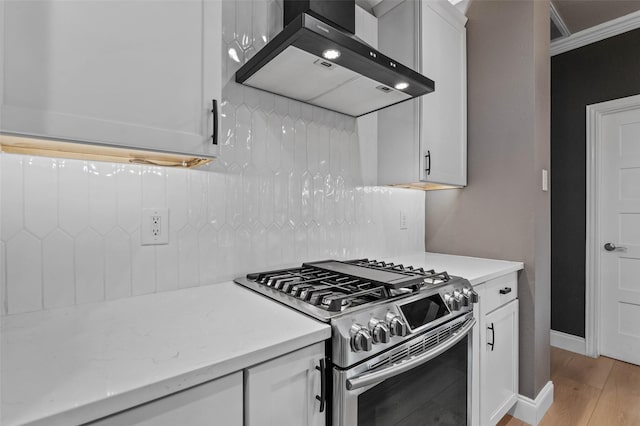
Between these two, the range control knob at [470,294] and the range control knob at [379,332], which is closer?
the range control knob at [379,332]

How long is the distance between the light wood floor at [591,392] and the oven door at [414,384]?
0.89 meters

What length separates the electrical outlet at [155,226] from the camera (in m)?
1.22

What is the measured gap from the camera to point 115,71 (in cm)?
89

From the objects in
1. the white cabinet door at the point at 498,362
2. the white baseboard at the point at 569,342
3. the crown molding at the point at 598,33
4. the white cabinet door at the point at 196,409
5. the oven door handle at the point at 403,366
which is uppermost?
the crown molding at the point at 598,33

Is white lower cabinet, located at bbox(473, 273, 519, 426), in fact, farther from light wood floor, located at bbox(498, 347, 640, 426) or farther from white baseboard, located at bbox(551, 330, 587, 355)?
white baseboard, located at bbox(551, 330, 587, 355)

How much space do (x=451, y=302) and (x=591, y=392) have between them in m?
1.88

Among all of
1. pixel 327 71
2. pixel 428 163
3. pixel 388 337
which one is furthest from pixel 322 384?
pixel 428 163

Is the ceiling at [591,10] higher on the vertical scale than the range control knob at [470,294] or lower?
higher

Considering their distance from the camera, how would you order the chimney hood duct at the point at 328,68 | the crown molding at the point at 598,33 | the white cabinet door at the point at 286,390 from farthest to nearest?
the crown molding at the point at 598,33
the chimney hood duct at the point at 328,68
the white cabinet door at the point at 286,390

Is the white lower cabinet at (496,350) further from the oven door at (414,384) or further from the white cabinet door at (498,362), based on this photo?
the oven door at (414,384)

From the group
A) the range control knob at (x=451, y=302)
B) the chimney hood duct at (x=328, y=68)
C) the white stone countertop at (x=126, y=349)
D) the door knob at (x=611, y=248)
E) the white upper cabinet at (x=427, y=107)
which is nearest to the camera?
the white stone countertop at (x=126, y=349)

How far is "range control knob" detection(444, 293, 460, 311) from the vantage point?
4.13 ft

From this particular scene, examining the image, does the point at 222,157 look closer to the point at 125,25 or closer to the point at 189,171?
the point at 189,171

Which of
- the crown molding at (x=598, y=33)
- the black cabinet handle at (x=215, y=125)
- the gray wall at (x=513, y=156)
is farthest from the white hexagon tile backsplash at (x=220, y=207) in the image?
the crown molding at (x=598, y=33)
